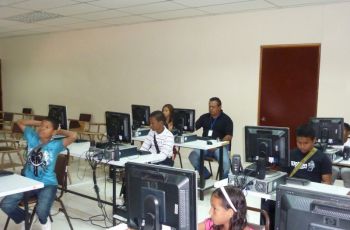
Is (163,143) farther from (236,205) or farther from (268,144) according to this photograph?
(236,205)

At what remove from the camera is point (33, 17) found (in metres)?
6.38

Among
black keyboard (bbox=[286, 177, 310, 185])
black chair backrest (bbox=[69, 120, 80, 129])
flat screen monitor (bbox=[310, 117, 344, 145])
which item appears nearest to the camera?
black keyboard (bbox=[286, 177, 310, 185])

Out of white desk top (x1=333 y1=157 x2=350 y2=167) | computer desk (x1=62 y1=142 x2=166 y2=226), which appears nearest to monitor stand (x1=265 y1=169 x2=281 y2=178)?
computer desk (x1=62 y1=142 x2=166 y2=226)

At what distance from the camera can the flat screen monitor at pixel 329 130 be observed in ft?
12.9

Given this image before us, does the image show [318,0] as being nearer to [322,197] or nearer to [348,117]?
[348,117]

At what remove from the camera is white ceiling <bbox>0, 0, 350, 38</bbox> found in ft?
16.3

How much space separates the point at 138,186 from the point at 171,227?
0.75 ft

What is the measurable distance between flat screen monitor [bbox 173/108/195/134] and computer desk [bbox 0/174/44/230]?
2.57 metres

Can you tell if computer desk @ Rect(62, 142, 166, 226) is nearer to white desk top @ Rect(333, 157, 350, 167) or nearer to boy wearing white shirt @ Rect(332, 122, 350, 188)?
white desk top @ Rect(333, 157, 350, 167)

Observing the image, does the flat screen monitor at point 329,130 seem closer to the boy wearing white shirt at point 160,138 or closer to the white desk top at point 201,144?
the white desk top at point 201,144

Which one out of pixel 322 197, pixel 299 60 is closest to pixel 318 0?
pixel 299 60

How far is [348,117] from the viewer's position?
4836mm

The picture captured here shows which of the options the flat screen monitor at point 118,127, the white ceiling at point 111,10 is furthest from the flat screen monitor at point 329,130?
the flat screen monitor at point 118,127

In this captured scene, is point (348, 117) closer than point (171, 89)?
Yes
